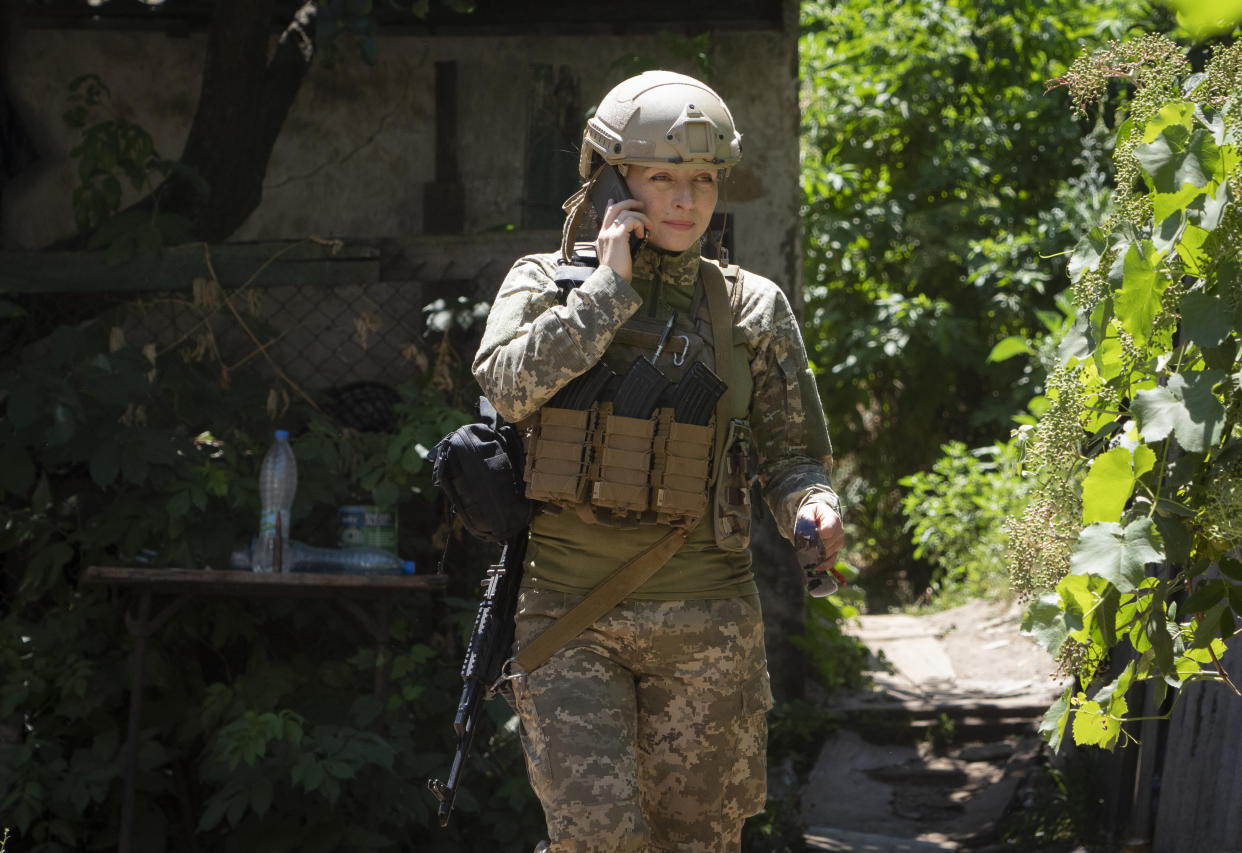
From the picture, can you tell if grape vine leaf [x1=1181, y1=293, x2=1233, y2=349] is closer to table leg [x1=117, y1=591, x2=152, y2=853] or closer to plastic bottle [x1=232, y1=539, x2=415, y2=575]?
plastic bottle [x1=232, y1=539, x2=415, y2=575]

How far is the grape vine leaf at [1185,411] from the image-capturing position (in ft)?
7.10

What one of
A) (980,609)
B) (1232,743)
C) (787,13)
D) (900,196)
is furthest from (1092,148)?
(1232,743)

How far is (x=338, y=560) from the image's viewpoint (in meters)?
4.43

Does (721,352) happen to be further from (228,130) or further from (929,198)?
(929,198)

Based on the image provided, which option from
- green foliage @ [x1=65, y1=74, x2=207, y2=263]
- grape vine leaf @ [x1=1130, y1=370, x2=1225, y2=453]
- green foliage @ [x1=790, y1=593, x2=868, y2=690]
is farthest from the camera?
green foliage @ [x1=790, y1=593, x2=868, y2=690]

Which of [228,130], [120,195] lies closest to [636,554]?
[120,195]

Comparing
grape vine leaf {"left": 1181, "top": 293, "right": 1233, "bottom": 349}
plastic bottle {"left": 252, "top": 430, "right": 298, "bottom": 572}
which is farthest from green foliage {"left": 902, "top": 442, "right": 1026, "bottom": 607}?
grape vine leaf {"left": 1181, "top": 293, "right": 1233, "bottom": 349}

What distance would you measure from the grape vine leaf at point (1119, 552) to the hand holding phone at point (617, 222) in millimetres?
1008

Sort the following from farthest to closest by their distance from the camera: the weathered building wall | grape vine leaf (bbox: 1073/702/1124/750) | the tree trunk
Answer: the weathered building wall → the tree trunk → grape vine leaf (bbox: 1073/702/1124/750)

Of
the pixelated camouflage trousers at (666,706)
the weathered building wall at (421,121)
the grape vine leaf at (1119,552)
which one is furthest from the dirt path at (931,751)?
the grape vine leaf at (1119,552)

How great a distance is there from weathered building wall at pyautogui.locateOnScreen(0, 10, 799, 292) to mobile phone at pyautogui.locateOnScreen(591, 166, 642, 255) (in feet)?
9.39

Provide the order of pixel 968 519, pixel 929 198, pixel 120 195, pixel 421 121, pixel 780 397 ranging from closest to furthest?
pixel 780 397 < pixel 120 195 < pixel 421 121 < pixel 968 519 < pixel 929 198

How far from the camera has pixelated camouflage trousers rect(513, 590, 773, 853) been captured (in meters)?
2.71

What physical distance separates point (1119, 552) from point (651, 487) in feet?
2.98
